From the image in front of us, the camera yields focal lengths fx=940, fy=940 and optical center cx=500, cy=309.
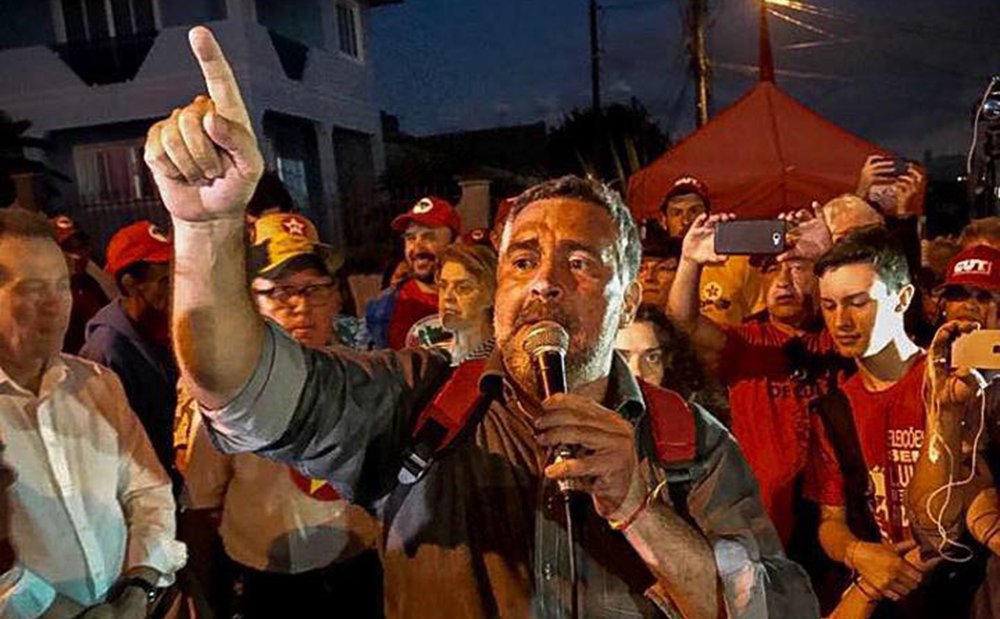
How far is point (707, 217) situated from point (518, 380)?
219 cm

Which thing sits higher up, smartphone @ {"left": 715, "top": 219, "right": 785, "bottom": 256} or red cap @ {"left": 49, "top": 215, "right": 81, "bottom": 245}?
red cap @ {"left": 49, "top": 215, "right": 81, "bottom": 245}

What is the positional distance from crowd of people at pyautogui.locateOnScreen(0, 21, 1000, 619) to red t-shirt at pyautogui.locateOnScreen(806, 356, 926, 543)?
10mm

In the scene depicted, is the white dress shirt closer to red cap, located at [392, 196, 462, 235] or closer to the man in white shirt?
the man in white shirt

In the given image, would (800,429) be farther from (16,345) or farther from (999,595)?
(16,345)

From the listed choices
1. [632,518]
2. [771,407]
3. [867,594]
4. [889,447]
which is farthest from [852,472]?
[632,518]

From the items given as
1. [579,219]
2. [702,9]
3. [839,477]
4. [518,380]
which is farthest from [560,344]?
[702,9]

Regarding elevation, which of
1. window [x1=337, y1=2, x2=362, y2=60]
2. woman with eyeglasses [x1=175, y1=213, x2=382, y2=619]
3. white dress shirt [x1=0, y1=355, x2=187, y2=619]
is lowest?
woman with eyeglasses [x1=175, y1=213, x2=382, y2=619]

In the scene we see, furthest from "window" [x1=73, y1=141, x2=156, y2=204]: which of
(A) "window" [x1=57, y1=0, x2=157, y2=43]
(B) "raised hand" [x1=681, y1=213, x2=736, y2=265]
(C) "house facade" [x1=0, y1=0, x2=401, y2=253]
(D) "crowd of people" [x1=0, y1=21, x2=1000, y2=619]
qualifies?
(B) "raised hand" [x1=681, y1=213, x2=736, y2=265]

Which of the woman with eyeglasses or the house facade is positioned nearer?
the woman with eyeglasses

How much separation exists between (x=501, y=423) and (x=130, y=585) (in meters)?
1.48

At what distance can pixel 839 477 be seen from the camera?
3.48 m

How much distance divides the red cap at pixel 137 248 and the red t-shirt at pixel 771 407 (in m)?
2.75

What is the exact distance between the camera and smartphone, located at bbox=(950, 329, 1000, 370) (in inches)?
101

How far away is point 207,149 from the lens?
1.47 meters
